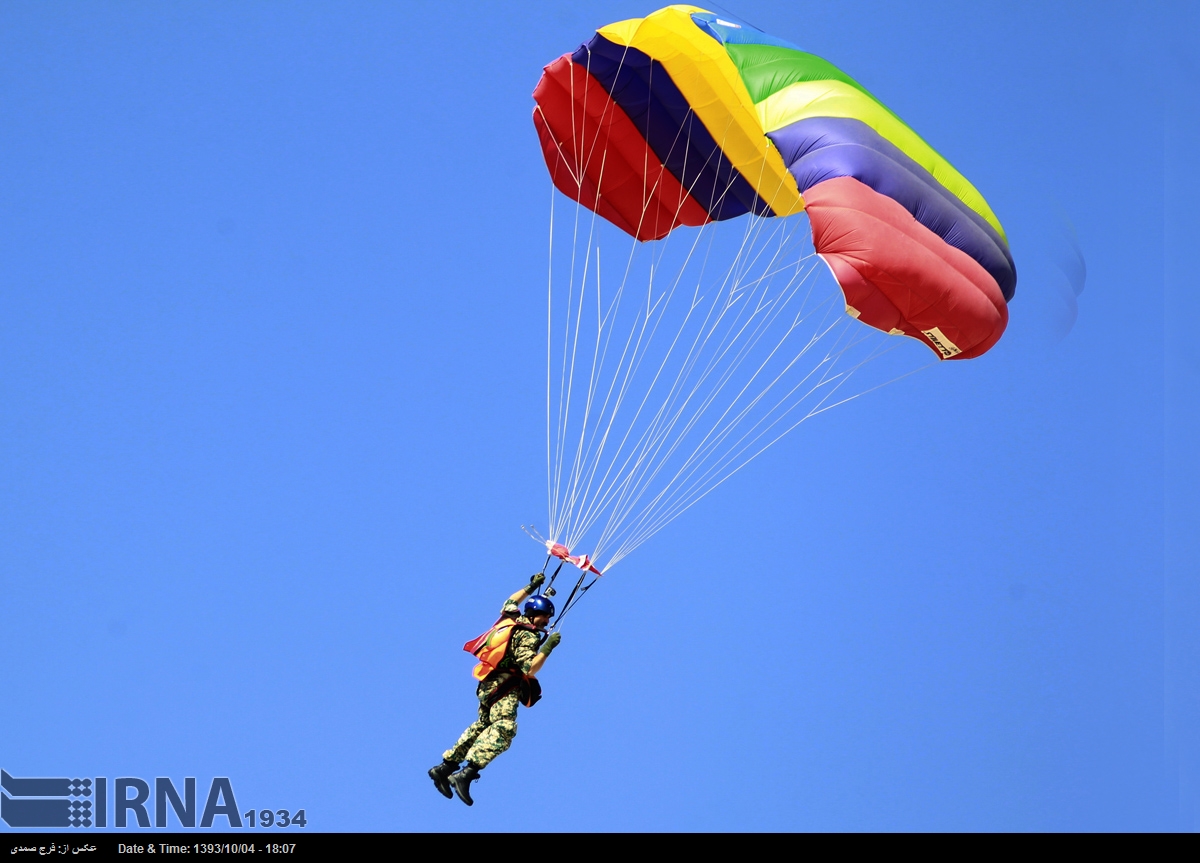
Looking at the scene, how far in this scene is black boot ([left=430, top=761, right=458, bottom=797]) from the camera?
10578mm

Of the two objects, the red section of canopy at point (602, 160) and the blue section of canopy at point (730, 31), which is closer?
the blue section of canopy at point (730, 31)

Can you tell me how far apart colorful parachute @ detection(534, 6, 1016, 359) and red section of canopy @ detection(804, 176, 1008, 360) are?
0.04 ft

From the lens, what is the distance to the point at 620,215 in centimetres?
1387

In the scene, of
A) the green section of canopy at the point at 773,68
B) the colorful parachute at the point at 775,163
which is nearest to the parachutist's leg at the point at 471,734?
the colorful parachute at the point at 775,163

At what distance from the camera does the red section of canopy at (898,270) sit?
10445 millimetres

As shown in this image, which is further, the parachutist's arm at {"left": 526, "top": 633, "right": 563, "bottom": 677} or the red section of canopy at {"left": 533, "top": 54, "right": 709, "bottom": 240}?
the red section of canopy at {"left": 533, "top": 54, "right": 709, "bottom": 240}

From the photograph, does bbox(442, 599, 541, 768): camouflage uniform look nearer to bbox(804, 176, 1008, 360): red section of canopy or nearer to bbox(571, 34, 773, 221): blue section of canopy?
bbox(804, 176, 1008, 360): red section of canopy

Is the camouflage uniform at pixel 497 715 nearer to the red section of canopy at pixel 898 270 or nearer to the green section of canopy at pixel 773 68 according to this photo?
the red section of canopy at pixel 898 270

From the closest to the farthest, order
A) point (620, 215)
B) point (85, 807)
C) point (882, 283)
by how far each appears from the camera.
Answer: point (882, 283)
point (85, 807)
point (620, 215)

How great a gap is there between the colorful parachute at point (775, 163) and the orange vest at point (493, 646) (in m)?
3.17

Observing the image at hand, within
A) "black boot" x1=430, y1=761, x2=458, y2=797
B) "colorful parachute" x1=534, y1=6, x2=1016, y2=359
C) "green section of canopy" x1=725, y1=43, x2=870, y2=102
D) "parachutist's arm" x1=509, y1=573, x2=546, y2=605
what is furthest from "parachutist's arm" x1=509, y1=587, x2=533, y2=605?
"green section of canopy" x1=725, y1=43, x2=870, y2=102
